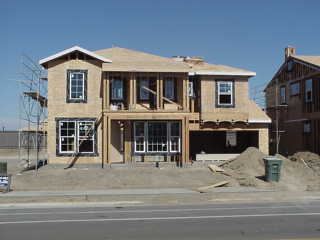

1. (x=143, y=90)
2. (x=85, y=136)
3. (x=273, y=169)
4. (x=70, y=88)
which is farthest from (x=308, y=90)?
(x=70, y=88)

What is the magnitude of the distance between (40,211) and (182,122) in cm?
1440

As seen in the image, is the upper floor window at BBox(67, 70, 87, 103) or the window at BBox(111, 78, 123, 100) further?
the window at BBox(111, 78, 123, 100)

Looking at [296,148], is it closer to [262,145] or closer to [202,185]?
[262,145]

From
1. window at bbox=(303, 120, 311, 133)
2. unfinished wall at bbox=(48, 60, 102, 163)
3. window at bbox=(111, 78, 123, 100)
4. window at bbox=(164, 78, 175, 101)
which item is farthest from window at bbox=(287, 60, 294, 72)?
unfinished wall at bbox=(48, 60, 102, 163)

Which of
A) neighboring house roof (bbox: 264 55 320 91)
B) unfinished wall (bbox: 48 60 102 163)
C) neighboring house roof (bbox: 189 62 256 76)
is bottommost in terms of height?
unfinished wall (bbox: 48 60 102 163)

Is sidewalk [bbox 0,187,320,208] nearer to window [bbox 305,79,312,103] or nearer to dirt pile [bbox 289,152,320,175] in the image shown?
dirt pile [bbox 289,152,320,175]

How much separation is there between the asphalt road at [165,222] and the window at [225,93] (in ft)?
49.4

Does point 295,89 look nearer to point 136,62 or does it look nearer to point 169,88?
point 169,88

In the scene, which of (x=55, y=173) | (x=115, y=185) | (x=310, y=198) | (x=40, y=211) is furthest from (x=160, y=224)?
(x=55, y=173)

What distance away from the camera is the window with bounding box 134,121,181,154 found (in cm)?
3058

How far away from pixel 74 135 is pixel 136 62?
596 cm

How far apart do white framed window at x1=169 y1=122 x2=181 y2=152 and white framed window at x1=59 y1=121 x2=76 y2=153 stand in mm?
6089

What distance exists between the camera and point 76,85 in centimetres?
2961

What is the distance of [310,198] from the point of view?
20.2 m
